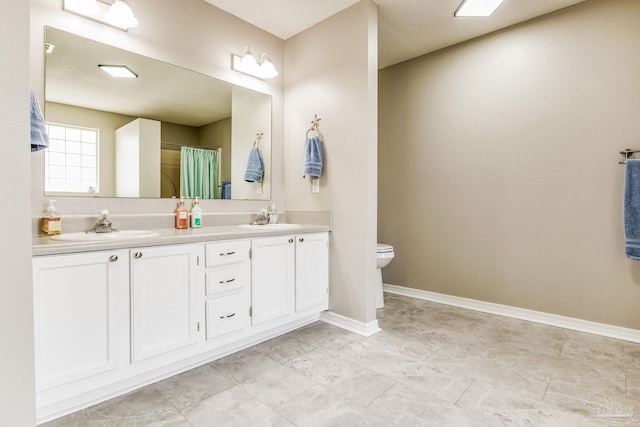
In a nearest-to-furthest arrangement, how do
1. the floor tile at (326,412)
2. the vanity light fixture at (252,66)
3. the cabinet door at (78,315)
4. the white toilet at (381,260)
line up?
the cabinet door at (78,315) → the floor tile at (326,412) → the vanity light fixture at (252,66) → the white toilet at (381,260)

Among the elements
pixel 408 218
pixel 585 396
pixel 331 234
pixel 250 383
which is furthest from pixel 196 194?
pixel 585 396

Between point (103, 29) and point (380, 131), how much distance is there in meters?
2.62

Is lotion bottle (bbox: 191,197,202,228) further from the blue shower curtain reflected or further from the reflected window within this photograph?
the reflected window

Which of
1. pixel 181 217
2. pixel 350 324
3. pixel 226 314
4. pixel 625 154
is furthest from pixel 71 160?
pixel 625 154

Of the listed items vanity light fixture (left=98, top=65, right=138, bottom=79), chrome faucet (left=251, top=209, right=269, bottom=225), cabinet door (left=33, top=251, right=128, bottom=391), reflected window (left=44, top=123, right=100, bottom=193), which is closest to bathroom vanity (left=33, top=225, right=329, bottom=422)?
cabinet door (left=33, top=251, right=128, bottom=391)

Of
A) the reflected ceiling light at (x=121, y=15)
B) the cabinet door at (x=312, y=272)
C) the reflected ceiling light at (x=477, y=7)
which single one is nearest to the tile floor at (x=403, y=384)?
the cabinet door at (x=312, y=272)

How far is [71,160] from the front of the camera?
1.88 meters

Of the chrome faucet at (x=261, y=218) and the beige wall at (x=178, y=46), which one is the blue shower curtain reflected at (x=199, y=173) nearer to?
the beige wall at (x=178, y=46)

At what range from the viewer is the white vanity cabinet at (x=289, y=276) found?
217cm

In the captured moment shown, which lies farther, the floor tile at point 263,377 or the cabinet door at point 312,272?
the cabinet door at point 312,272

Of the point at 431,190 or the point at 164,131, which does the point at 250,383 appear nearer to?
the point at 164,131

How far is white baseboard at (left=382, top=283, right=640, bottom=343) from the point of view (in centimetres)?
236

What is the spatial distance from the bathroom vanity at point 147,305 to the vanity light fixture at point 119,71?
1.09 metres

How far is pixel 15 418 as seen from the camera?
89 cm
